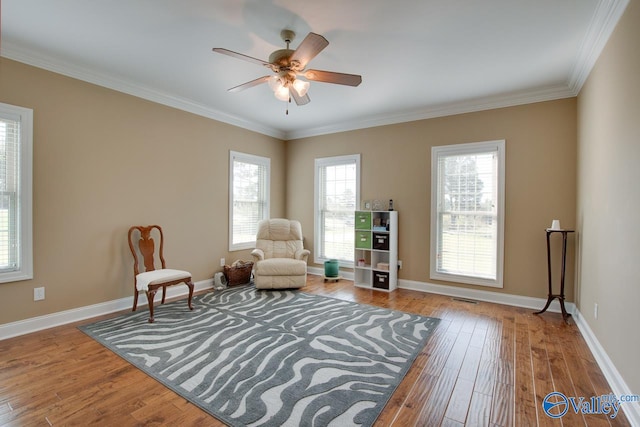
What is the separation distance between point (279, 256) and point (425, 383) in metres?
3.31

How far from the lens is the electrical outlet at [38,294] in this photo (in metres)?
3.10

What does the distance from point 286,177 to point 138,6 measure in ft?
13.5

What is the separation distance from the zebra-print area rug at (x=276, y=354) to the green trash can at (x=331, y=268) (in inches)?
49.3

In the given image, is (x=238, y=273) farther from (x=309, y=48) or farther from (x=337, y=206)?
(x=309, y=48)

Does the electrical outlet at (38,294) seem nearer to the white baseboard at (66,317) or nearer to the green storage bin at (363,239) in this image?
the white baseboard at (66,317)

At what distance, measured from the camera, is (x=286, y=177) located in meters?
6.30

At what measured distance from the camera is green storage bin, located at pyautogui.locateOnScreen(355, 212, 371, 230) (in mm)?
5000

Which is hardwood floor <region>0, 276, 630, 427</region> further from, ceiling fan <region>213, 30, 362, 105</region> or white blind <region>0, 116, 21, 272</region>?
ceiling fan <region>213, 30, 362, 105</region>

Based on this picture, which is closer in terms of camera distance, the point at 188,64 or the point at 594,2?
the point at 594,2

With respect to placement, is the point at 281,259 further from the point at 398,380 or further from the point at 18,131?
the point at 18,131

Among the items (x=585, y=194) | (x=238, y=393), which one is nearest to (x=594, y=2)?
(x=585, y=194)

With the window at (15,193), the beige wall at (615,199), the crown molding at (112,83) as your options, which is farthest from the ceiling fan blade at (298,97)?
the window at (15,193)

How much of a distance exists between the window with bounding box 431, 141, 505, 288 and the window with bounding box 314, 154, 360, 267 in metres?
1.45

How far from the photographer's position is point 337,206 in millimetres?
5727
